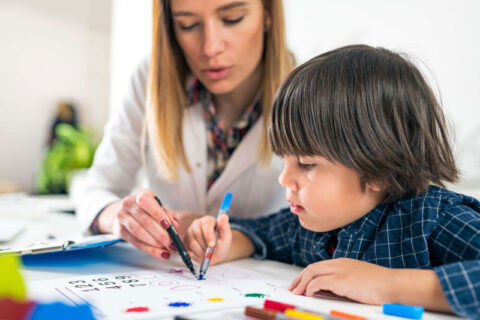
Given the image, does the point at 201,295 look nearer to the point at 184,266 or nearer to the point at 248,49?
the point at 184,266

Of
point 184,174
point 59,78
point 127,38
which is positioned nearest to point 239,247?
point 184,174

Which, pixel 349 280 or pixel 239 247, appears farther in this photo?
pixel 239 247

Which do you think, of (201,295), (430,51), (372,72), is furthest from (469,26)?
(201,295)

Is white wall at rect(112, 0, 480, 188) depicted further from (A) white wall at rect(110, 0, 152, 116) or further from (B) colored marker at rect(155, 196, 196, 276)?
(A) white wall at rect(110, 0, 152, 116)

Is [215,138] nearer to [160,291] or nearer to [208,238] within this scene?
[208,238]

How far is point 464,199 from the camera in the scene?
2.36 ft

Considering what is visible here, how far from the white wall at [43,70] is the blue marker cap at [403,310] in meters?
3.98

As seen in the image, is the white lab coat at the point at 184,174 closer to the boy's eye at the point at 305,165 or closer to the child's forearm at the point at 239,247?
the child's forearm at the point at 239,247

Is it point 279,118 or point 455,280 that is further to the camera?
point 279,118

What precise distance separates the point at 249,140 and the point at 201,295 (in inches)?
22.1

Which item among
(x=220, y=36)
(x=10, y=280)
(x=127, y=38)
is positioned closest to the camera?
(x=10, y=280)

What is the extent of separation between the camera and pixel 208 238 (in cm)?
80

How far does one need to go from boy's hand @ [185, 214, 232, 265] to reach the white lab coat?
1.04 feet

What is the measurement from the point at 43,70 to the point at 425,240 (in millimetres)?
3979
